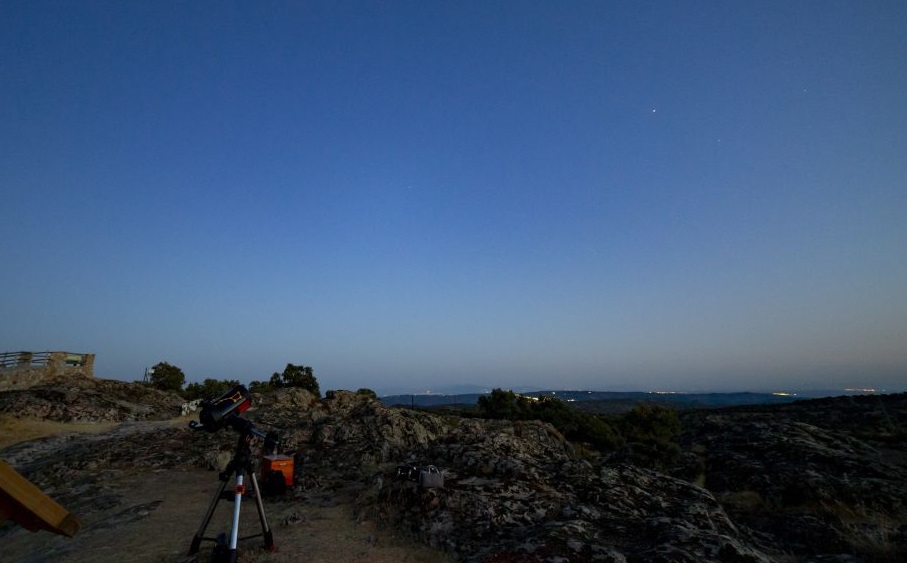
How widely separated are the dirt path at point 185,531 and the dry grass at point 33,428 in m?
14.5

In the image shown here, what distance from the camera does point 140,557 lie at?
325 inches

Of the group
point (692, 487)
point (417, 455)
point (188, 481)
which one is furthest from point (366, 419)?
point (692, 487)

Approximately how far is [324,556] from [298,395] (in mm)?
24686

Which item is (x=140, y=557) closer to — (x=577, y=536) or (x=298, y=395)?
(x=577, y=536)

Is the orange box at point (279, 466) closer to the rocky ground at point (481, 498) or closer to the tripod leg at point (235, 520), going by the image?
the rocky ground at point (481, 498)

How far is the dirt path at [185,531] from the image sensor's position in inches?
327

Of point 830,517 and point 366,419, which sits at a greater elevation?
point 366,419

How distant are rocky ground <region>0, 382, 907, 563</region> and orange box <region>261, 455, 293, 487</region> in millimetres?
875

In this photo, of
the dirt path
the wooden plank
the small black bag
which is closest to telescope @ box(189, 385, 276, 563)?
the dirt path

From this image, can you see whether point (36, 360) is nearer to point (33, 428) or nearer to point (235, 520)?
point (33, 428)

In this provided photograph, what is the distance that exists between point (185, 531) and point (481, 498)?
654 centimetres

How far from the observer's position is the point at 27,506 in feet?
6.67

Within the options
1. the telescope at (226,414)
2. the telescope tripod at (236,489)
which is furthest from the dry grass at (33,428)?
the telescope at (226,414)

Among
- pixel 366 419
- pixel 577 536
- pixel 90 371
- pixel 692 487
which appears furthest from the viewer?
pixel 90 371
